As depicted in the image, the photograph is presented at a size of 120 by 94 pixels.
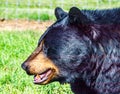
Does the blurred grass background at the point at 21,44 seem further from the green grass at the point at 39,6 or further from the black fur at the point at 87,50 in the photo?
the black fur at the point at 87,50

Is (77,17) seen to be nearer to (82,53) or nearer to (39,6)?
(82,53)

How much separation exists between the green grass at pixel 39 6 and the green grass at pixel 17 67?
2.64 m

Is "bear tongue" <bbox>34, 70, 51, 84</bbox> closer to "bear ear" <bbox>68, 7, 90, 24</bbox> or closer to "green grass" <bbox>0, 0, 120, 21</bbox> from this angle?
"bear ear" <bbox>68, 7, 90, 24</bbox>

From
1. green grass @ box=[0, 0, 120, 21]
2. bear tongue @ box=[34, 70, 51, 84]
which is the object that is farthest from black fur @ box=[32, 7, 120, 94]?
green grass @ box=[0, 0, 120, 21]

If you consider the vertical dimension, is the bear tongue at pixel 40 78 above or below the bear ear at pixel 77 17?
below

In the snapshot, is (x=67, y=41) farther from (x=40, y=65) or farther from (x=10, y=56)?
(x=10, y=56)

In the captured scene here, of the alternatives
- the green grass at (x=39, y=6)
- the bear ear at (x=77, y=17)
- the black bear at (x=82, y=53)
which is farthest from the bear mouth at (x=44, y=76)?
the green grass at (x=39, y=6)

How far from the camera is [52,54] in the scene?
4371 mm

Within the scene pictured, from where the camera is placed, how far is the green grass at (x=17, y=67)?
577cm

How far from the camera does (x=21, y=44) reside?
8.21 m

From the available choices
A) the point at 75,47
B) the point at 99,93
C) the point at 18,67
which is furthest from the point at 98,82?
the point at 18,67

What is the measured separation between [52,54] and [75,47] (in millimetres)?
246

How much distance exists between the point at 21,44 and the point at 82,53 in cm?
406

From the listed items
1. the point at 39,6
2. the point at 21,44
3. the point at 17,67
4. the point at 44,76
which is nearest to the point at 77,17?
the point at 44,76
